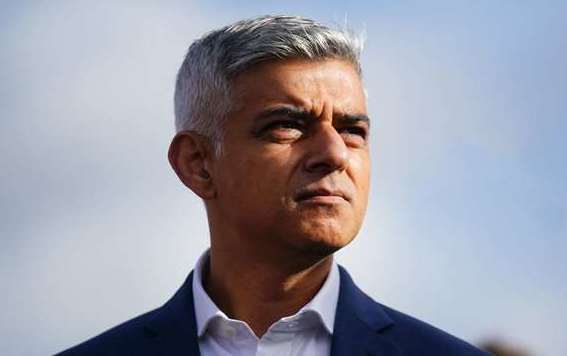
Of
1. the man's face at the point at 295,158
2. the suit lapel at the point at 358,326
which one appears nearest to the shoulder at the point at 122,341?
the man's face at the point at 295,158

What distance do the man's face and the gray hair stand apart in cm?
7

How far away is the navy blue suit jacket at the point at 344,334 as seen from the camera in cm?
674

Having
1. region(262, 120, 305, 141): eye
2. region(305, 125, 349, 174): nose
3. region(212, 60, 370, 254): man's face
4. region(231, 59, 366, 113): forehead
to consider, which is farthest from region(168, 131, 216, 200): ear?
region(305, 125, 349, 174): nose

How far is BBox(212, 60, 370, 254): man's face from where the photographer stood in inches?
256

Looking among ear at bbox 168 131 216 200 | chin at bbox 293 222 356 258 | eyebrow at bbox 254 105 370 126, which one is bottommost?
chin at bbox 293 222 356 258

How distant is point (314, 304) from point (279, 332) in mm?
280

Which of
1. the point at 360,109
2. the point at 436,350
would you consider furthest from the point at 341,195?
the point at 436,350

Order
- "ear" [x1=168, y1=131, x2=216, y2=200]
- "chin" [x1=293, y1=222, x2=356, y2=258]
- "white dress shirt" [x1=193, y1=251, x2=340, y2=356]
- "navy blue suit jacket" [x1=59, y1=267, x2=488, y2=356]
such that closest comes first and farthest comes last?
"chin" [x1=293, y1=222, x2=356, y2=258] → "white dress shirt" [x1=193, y1=251, x2=340, y2=356] → "navy blue suit jacket" [x1=59, y1=267, x2=488, y2=356] → "ear" [x1=168, y1=131, x2=216, y2=200]

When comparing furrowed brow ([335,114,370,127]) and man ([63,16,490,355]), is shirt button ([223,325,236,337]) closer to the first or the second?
man ([63,16,490,355])

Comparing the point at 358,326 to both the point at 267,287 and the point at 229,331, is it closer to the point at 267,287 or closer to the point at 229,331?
the point at 267,287

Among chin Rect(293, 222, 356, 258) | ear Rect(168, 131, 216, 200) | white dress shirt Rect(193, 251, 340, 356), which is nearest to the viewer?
chin Rect(293, 222, 356, 258)

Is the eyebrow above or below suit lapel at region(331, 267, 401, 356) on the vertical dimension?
above

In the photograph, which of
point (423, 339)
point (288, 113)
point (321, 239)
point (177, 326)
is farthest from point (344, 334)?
point (288, 113)

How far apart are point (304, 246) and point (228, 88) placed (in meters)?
1.14
